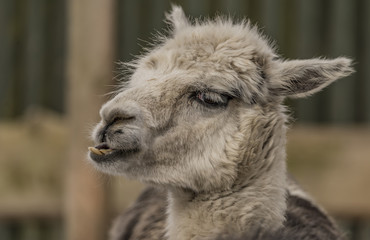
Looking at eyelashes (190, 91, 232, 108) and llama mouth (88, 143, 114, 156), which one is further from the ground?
eyelashes (190, 91, 232, 108)

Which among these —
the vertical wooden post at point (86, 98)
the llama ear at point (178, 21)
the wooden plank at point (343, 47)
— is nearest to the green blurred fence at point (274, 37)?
the wooden plank at point (343, 47)

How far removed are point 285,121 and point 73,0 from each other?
3.10m

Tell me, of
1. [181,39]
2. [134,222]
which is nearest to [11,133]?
[134,222]

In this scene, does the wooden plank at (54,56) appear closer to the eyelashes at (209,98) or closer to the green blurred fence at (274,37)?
the green blurred fence at (274,37)

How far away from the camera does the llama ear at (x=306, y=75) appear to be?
4.29 m

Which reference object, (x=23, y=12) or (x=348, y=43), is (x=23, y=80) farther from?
(x=348, y=43)

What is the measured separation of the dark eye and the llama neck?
0.94 ft

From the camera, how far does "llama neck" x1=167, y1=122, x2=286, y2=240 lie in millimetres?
4246

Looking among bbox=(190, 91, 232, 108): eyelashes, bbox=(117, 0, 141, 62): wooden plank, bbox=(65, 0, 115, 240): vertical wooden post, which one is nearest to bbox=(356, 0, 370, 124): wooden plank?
bbox=(117, 0, 141, 62): wooden plank

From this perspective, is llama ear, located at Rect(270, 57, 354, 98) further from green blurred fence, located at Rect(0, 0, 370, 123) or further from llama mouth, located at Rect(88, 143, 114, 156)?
green blurred fence, located at Rect(0, 0, 370, 123)

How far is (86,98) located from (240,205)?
296 centimetres

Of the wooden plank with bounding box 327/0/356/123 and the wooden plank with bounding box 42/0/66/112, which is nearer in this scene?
the wooden plank with bounding box 327/0/356/123

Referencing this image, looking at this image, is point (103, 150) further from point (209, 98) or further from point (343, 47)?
point (343, 47)

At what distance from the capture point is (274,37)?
7590 millimetres
